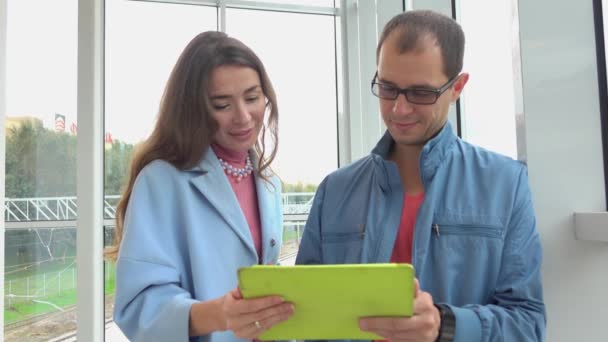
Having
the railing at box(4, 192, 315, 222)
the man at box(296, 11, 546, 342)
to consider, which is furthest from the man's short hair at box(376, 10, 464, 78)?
the railing at box(4, 192, 315, 222)

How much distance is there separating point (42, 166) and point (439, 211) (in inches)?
113

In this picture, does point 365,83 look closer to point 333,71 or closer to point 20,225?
point 333,71

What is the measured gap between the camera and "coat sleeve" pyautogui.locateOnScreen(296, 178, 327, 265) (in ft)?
3.99

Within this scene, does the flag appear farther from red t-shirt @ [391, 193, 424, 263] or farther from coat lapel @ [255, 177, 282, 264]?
red t-shirt @ [391, 193, 424, 263]

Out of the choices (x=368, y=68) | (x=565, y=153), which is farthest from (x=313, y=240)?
(x=368, y=68)

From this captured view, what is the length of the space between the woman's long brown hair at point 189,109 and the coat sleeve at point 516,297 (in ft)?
2.53

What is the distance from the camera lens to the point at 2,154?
2.54 meters

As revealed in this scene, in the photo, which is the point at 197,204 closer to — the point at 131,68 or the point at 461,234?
the point at 461,234

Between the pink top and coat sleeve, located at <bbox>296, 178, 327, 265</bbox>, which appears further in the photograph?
the pink top

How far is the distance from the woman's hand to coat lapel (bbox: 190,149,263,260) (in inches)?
15.3

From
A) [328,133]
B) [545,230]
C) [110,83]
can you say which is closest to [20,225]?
[110,83]

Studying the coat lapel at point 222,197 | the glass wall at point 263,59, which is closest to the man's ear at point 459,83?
the coat lapel at point 222,197

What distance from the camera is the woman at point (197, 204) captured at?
123 centimetres

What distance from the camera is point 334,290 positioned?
83cm
